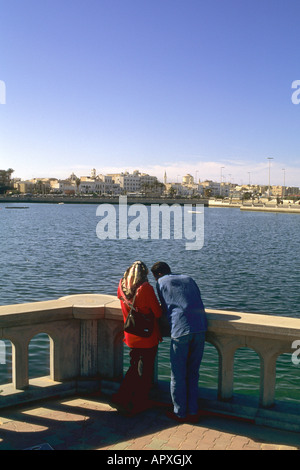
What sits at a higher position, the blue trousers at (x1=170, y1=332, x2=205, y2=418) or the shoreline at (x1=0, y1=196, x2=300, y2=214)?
the shoreline at (x1=0, y1=196, x2=300, y2=214)

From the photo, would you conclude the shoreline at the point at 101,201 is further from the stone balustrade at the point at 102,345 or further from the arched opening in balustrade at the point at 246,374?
the stone balustrade at the point at 102,345

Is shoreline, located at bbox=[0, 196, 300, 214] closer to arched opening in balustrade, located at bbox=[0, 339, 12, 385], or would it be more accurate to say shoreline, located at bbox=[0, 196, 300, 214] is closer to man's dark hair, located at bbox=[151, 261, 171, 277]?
arched opening in balustrade, located at bbox=[0, 339, 12, 385]

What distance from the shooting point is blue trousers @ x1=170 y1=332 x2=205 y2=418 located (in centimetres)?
516

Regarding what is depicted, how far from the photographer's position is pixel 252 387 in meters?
10.3

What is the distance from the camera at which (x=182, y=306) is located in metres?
5.13

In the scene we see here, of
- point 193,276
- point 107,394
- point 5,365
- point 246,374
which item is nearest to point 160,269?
point 107,394

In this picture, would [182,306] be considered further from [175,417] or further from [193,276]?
[193,276]

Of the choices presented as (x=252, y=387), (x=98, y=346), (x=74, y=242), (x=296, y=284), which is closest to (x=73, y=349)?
(x=98, y=346)

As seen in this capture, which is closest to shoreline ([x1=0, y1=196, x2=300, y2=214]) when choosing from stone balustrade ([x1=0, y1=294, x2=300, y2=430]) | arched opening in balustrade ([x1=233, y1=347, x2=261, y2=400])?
arched opening in balustrade ([x1=233, y1=347, x2=261, y2=400])

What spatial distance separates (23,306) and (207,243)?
44428 mm

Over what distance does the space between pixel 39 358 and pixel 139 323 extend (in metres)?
7.24
